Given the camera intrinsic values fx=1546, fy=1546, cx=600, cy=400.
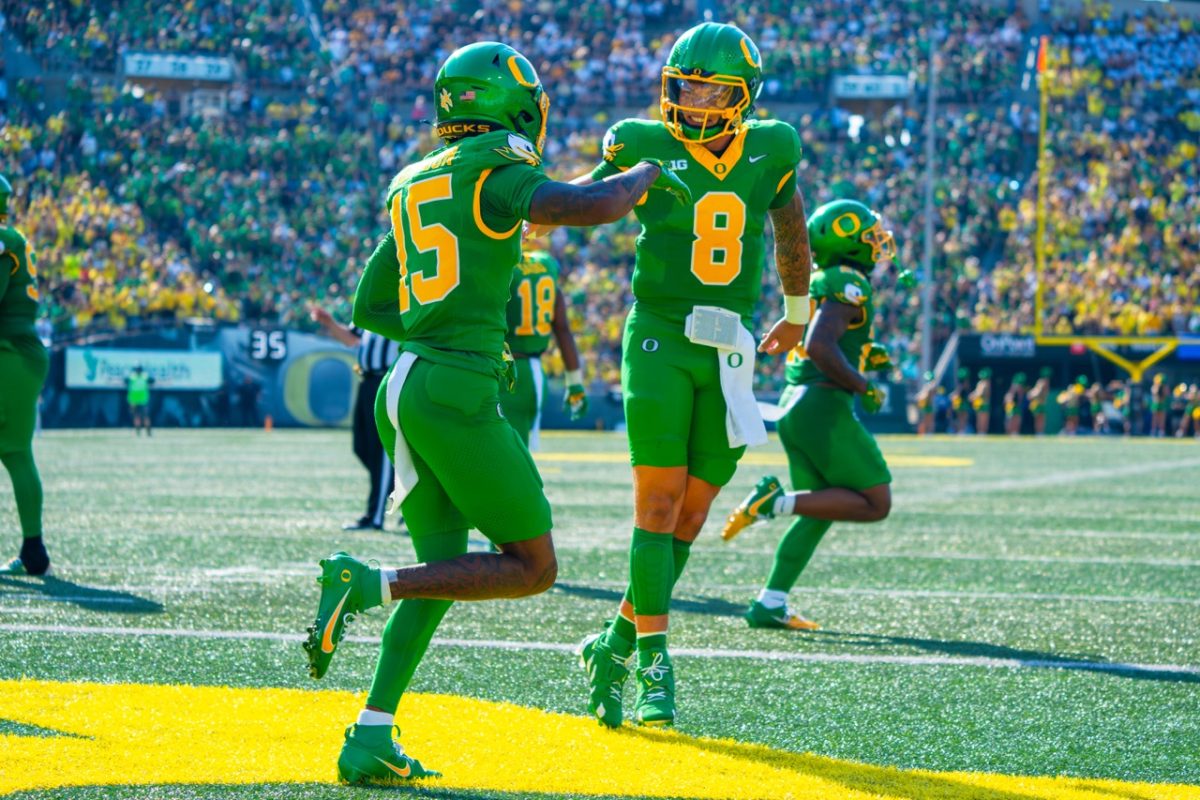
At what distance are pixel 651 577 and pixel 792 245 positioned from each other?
114 centimetres

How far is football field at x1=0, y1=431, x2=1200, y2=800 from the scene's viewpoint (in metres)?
3.65

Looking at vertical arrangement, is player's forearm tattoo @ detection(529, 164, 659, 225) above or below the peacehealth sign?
above

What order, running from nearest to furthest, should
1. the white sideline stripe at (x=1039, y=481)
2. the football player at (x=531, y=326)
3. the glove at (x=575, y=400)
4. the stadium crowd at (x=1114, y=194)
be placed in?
the glove at (x=575, y=400), the football player at (x=531, y=326), the white sideline stripe at (x=1039, y=481), the stadium crowd at (x=1114, y=194)

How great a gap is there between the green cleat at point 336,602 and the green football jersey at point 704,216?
4.85 ft

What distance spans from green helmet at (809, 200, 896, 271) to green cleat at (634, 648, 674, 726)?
2.61m

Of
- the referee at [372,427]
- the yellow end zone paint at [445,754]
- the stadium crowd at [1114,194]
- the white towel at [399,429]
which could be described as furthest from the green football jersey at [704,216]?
the stadium crowd at [1114,194]

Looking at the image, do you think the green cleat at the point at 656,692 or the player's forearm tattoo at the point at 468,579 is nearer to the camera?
the player's forearm tattoo at the point at 468,579

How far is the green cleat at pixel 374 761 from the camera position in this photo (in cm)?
351

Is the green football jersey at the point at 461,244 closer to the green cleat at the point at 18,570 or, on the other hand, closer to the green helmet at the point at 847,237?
the green helmet at the point at 847,237

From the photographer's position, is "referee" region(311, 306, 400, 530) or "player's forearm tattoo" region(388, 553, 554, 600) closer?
"player's forearm tattoo" region(388, 553, 554, 600)

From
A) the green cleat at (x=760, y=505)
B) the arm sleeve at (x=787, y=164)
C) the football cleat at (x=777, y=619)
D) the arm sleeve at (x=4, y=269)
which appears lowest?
the football cleat at (x=777, y=619)

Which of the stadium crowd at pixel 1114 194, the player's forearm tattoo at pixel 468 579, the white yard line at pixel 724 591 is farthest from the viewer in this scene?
the stadium crowd at pixel 1114 194

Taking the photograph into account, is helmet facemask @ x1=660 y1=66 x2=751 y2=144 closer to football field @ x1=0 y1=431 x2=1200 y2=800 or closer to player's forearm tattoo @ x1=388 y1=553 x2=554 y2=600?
player's forearm tattoo @ x1=388 y1=553 x2=554 y2=600

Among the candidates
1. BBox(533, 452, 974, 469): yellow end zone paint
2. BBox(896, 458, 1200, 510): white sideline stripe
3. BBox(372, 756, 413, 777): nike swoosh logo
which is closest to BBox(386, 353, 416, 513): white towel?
BBox(372, 756, 413, 777): nike swoosh logo
